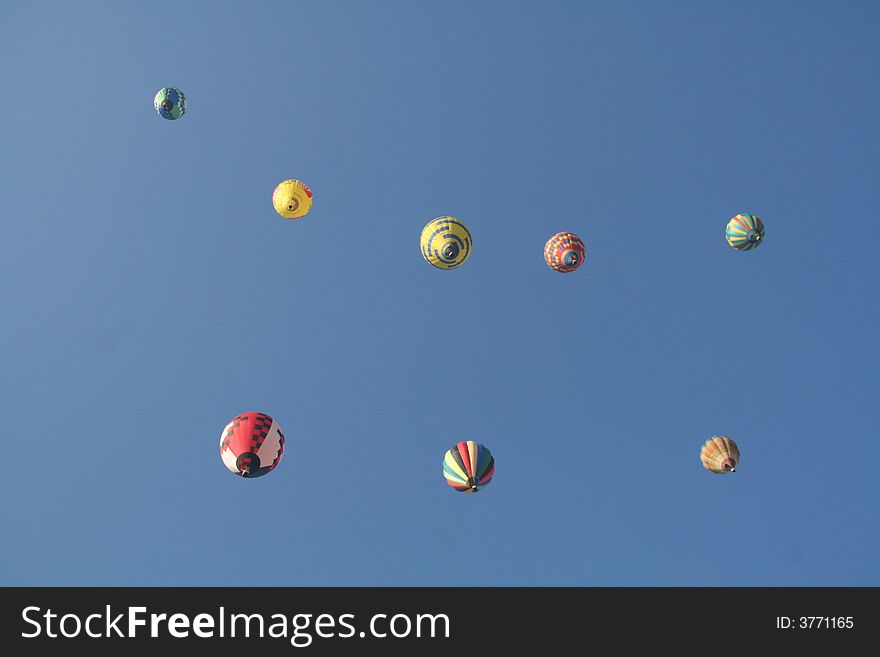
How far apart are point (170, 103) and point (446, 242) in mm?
8285

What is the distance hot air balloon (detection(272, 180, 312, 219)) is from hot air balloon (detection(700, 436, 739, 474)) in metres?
12.6

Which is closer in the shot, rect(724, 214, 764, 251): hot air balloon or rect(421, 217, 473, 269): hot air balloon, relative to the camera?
rect(421, 217, 473, 269): hot air balloon

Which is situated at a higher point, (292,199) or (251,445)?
(292,199)

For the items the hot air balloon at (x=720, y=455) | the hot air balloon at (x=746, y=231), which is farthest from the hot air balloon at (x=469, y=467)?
the hot air balloon at (x=746, y=231)

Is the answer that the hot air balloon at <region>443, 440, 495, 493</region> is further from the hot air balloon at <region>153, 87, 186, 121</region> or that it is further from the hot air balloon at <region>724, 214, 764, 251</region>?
the hot air balloon at <region>153, 87, 186, 121</region>

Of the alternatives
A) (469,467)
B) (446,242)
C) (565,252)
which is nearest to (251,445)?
(469,467)

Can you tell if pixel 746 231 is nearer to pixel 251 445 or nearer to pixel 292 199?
pixel 292 199

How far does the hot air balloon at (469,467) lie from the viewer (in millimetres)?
12398

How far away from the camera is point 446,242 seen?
41.7 ft

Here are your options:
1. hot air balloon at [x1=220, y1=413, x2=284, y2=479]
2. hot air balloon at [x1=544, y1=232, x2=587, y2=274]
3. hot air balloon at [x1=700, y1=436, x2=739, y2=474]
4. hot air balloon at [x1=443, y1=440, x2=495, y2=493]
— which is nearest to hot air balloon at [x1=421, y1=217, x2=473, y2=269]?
hot air balloon at [x1=544, y1=232, x2=587, y2=274]

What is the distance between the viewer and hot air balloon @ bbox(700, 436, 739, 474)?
1371cm

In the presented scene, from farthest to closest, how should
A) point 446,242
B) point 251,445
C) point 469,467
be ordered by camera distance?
point 446,242, point 469,467, point 251,445
